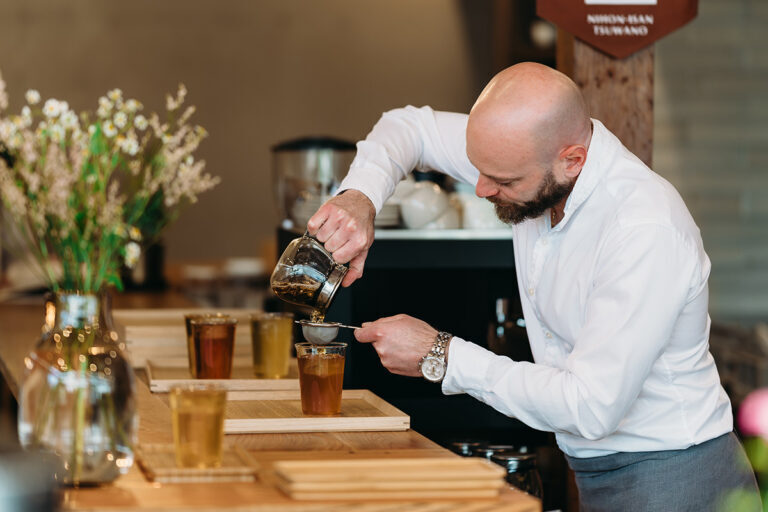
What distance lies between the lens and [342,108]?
803 centimetres

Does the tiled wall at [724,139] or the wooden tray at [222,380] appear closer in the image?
the wooden tray at [222,380]

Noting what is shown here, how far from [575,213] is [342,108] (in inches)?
247

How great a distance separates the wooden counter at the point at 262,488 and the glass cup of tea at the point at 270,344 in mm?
231

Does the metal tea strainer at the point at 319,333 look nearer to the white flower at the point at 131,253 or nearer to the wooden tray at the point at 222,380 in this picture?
the wooden tray at the point at 222,380

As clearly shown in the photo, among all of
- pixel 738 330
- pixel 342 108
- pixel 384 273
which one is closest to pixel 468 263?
pixel 384 273

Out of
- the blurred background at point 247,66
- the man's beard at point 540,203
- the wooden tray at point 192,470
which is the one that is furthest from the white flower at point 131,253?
the blurred background at point 247,66

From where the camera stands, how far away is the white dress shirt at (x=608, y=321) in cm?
164

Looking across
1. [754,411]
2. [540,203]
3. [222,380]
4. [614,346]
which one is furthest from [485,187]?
[754,411]

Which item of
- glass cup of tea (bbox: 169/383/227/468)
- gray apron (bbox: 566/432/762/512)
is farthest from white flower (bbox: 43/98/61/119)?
gray apron (bbox: 566/432/762/512)

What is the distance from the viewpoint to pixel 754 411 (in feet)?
12.0

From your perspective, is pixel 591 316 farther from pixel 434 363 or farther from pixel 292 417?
pixel 292 417

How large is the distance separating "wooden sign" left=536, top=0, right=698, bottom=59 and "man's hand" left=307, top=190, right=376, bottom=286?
84 cm

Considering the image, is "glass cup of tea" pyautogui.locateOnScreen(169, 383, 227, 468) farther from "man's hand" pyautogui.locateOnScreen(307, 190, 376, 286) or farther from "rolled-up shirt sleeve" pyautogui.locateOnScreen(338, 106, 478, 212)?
"rolled-up shirt sleeve" pyautogui.locateOnScreen(338, 106, 478, 212)

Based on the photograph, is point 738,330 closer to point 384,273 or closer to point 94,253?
point 384,273
